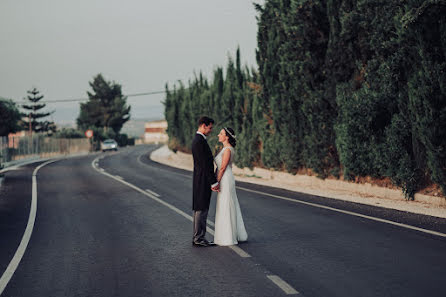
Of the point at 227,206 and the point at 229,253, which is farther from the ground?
the point at 227,206

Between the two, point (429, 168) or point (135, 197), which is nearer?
point (429, 168)

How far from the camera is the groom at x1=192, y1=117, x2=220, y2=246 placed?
898 cm

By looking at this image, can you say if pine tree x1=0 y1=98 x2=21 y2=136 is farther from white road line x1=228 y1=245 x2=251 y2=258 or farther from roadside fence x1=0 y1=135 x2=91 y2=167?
white road line x1=228 y1=245 x2=251 y2=258

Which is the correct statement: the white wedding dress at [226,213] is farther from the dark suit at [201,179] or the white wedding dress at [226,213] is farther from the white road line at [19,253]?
the white road line at [19,253]

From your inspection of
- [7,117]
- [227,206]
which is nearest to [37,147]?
[7,117]

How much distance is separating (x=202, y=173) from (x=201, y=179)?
0.10 meters

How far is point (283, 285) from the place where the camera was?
6.41m

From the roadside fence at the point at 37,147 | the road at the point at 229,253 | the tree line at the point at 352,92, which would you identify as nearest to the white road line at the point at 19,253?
the road at the point at 229,253

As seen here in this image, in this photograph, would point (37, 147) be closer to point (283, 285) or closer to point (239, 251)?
point (239, 251)

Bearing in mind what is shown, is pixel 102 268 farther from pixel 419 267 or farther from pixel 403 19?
pixel 403 19

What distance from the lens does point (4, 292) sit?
6324 mm

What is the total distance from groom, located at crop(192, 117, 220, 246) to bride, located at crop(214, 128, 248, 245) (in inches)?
6.8

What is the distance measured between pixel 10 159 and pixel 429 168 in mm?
→ 39379

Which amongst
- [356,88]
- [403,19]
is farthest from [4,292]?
[356,88]
